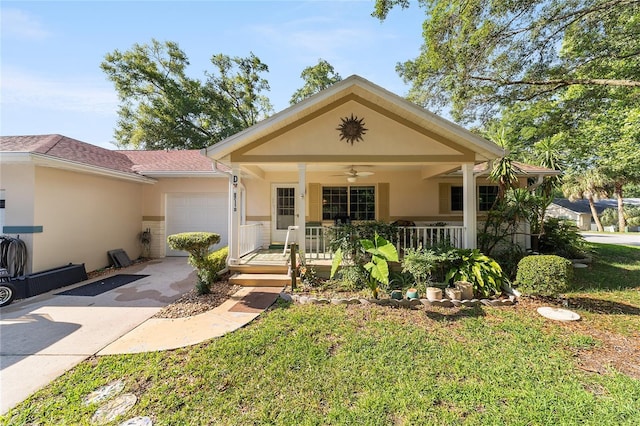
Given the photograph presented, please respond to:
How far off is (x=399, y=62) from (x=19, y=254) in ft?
48.8

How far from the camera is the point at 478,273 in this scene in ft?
19.0

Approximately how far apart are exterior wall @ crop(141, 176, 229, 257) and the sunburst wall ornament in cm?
545

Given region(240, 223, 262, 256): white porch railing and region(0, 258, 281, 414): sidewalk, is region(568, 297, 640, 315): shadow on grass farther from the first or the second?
region(240, 223, 262, 256): white porch railing

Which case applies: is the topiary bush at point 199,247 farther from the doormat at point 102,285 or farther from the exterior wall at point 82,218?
the exterior wall at point 82,218

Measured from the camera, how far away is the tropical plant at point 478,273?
586 cm

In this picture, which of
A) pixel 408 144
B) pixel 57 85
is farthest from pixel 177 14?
pixel 408 144

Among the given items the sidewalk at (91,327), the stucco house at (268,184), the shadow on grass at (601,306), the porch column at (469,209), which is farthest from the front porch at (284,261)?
the shadow on grass at (601,306)

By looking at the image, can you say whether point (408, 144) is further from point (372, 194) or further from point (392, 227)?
point (372, 194)

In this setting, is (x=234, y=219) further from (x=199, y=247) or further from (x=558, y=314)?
(x=558, y=314)

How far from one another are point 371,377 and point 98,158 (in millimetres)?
10531

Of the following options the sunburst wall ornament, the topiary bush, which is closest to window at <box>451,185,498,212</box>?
the sunburst wall ornament

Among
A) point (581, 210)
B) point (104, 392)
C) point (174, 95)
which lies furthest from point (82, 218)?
point (581, 210)

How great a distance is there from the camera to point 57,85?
29.1 feet

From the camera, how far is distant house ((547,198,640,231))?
28.7 meters
